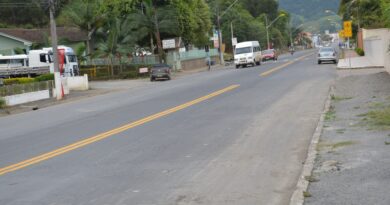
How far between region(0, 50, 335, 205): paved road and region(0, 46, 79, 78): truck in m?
28.2

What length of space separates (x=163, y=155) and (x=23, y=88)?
849 inches

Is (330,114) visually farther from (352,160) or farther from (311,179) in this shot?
(311,179)

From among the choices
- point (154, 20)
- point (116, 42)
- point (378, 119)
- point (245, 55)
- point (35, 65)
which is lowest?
point (378, 119)

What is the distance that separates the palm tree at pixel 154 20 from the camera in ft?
194

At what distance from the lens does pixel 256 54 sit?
60.6 meters

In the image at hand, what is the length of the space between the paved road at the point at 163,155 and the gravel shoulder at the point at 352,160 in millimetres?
473

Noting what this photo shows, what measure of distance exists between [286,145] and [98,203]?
17.2 ft

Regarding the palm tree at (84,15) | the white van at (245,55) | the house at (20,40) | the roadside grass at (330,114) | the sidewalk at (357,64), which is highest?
the palm tree at (84,15)

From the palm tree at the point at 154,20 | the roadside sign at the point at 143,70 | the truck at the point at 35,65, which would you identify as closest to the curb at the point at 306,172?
the truck at the point at 35,65

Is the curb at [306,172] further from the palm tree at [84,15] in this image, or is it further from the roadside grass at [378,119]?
the palm tree at [84,15]

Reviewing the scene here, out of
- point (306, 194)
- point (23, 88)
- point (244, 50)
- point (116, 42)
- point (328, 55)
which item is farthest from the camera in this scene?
point (244, 50)

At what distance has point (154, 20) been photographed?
60781 millimetres

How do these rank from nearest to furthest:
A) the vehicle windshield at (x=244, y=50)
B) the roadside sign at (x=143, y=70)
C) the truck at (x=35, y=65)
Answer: the truck at (x=35, y=65), the roadside sign at (x=143, y=70), the vehicle windshield at (x=244, y=50)

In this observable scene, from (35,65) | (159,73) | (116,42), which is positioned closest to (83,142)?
(159,73)
